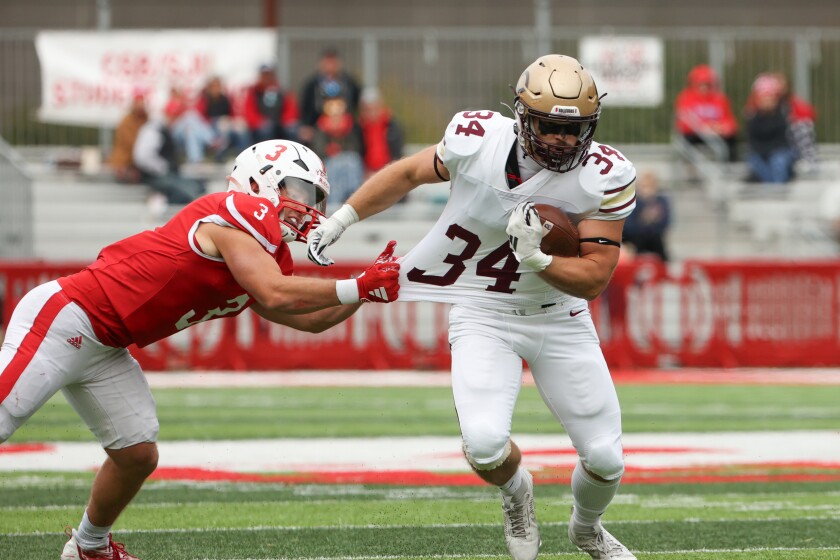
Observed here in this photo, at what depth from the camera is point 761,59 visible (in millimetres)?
17047

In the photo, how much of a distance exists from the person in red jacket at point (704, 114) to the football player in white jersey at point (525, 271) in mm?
11212

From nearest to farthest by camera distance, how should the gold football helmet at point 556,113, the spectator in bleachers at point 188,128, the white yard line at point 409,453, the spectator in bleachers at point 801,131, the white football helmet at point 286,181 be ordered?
1. the gold football helmet at point 556,113
2. the white football helmet at point 286,181
3. the white yard line at point 409,453
4. the spectator in bleachers at point 188,128
5. the spectator in bleachers at point 801,131

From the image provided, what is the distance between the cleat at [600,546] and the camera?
511 cm

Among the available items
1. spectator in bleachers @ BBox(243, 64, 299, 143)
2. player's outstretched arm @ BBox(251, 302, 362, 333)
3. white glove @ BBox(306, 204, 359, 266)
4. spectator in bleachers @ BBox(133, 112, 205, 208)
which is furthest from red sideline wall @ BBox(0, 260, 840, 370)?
white glove @ BBox(306, 204, 359, 266)

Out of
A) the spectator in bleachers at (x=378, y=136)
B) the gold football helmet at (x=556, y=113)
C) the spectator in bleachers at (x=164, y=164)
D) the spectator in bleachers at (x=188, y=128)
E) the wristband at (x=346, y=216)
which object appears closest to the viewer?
the gold football helmet at (x=556, y=113)

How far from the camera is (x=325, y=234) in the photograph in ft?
16.9

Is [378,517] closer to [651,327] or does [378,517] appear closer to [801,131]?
[651,327]

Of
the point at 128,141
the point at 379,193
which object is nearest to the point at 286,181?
the point at 379,193

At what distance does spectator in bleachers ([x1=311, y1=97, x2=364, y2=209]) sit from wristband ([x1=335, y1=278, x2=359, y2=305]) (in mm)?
9169

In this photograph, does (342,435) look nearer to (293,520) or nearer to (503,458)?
(293,520)

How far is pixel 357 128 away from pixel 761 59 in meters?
5.48

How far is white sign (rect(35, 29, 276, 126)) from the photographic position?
52.1ft

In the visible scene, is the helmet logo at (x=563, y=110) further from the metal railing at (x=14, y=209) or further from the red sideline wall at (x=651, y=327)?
the metal railing at (x=14, y=209)

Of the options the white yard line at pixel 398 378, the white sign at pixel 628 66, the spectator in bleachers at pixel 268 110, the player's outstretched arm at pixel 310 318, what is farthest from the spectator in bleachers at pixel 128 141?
the player's outstretched arm at pixel 310 318
